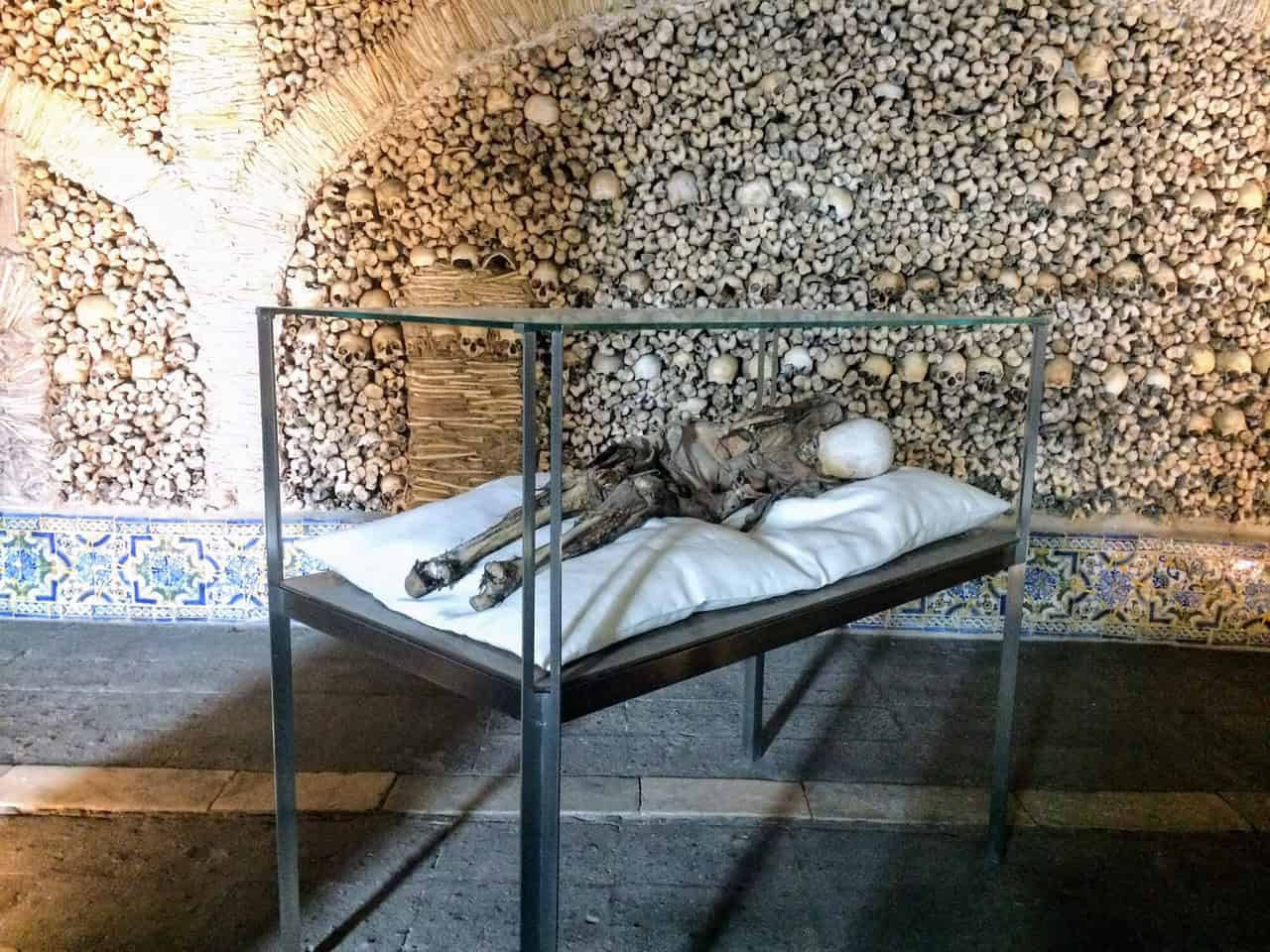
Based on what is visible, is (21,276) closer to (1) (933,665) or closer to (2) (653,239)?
(2) (653,239)

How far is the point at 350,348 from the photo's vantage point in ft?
11.4

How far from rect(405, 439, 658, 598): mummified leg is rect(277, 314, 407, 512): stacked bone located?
1.69 meters

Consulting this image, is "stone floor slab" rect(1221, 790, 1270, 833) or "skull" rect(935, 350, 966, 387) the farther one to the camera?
"skull" rect(935, 350, 966, 387)

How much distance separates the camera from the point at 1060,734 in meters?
2.90

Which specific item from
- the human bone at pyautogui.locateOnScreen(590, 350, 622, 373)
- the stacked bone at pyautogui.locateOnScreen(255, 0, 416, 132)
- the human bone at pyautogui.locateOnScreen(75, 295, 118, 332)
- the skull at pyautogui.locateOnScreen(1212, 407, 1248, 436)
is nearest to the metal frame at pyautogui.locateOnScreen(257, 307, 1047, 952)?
the human bone at pyautogui.locateOnScreen(590, 350, 622, 373)

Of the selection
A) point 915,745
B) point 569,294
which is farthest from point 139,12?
point 915,745

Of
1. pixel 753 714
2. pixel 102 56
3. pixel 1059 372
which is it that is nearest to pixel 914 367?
pixel 1059 372

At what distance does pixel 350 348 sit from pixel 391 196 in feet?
1.67

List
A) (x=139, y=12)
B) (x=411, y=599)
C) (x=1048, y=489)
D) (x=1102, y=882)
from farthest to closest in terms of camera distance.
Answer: (x=1048, y=489), (x=139, y=12), (x=1102, y=882), (x=411, y=599)

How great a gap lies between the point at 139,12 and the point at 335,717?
90.1 inches

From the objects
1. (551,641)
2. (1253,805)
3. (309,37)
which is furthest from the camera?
(309,37)

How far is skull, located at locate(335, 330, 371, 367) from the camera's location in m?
3.47

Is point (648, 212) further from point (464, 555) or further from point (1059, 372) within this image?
point (464, 555)

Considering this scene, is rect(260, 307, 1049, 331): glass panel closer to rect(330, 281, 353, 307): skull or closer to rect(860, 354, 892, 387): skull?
rect(860, 354, 892, 387): skull
